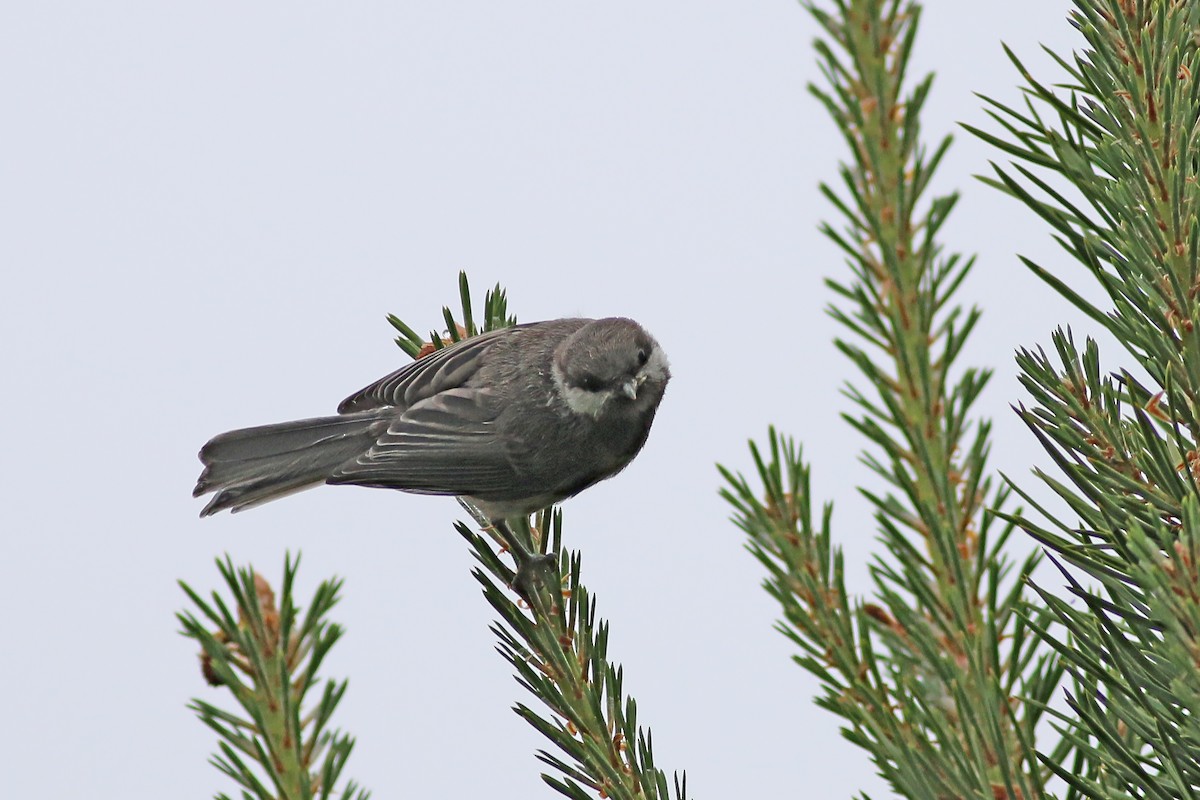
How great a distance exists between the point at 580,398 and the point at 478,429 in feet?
0.86

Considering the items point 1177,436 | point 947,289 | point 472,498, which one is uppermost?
point 472,498

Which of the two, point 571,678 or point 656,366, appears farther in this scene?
point 656,366

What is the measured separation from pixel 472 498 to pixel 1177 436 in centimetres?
176

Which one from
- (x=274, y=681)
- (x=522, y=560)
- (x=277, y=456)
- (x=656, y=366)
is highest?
(x=656, y=366)

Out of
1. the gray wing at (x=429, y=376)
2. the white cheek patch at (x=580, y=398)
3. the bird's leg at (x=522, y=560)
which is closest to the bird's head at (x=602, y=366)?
the white cheek patch at (x=580, y=398)

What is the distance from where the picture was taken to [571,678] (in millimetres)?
1224

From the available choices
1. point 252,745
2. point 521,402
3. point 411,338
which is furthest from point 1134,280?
point 521,402

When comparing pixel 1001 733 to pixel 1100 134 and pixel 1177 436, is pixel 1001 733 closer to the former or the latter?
pixel 1177 436

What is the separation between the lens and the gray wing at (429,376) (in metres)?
2.34

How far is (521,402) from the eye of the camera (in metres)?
2.62

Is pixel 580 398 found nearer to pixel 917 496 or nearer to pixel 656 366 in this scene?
pixel 656 366

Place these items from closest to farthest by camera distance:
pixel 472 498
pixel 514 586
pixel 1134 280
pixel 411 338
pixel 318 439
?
pixel 1134 280
pixel 514 586
pixel 411 338
pixel 472 498
pixel 318 439

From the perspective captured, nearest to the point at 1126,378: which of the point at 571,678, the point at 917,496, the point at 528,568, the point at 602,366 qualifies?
the point at 917,496

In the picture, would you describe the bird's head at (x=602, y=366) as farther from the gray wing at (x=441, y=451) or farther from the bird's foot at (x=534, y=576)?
the bird's foot at (x=534, y=576)
